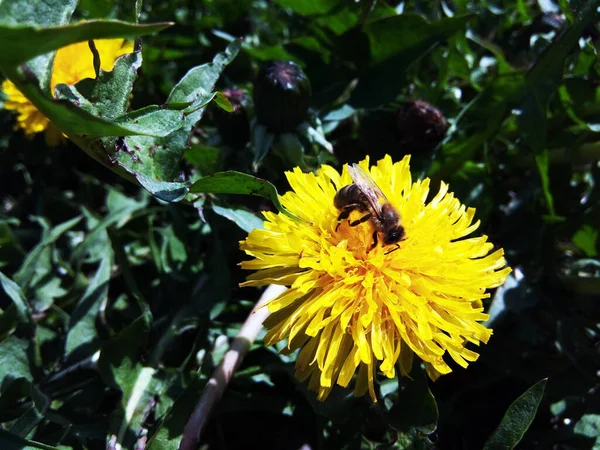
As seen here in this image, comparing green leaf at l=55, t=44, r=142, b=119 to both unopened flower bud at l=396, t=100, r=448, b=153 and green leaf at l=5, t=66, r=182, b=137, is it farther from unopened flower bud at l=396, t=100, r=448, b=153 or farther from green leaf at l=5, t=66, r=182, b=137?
unopened flower bud at l=396, t=100, r=448, b=153

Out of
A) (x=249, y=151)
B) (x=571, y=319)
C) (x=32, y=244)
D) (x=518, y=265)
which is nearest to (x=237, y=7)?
(x=249, y=151)

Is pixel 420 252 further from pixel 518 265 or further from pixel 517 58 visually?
pixel 517 58

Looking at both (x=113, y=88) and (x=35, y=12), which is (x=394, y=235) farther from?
(x=35, y=12)

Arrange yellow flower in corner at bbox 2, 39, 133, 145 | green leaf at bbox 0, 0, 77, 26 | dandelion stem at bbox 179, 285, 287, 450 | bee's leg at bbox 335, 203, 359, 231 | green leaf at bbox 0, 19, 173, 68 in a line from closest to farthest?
green leaf at bbox 0, 19, 173, 68 < green leaf at bbox 0, 0, 77, 26 < bee's leg at bbox 335, 203, 359, 231 < dandelion stem at bbox 179, 285, 287, 450 < yellow flower in corner at bbox 2, 39, 133, 145

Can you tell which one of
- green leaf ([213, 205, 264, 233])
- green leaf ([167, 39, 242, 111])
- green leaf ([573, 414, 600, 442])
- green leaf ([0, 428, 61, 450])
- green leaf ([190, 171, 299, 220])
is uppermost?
green leaf ([167, 39, 242, 111])

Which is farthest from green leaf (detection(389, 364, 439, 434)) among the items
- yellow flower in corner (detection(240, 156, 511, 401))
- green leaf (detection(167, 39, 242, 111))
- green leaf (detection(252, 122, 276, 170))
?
green leaf (detection(167, 39, 242, 111))
